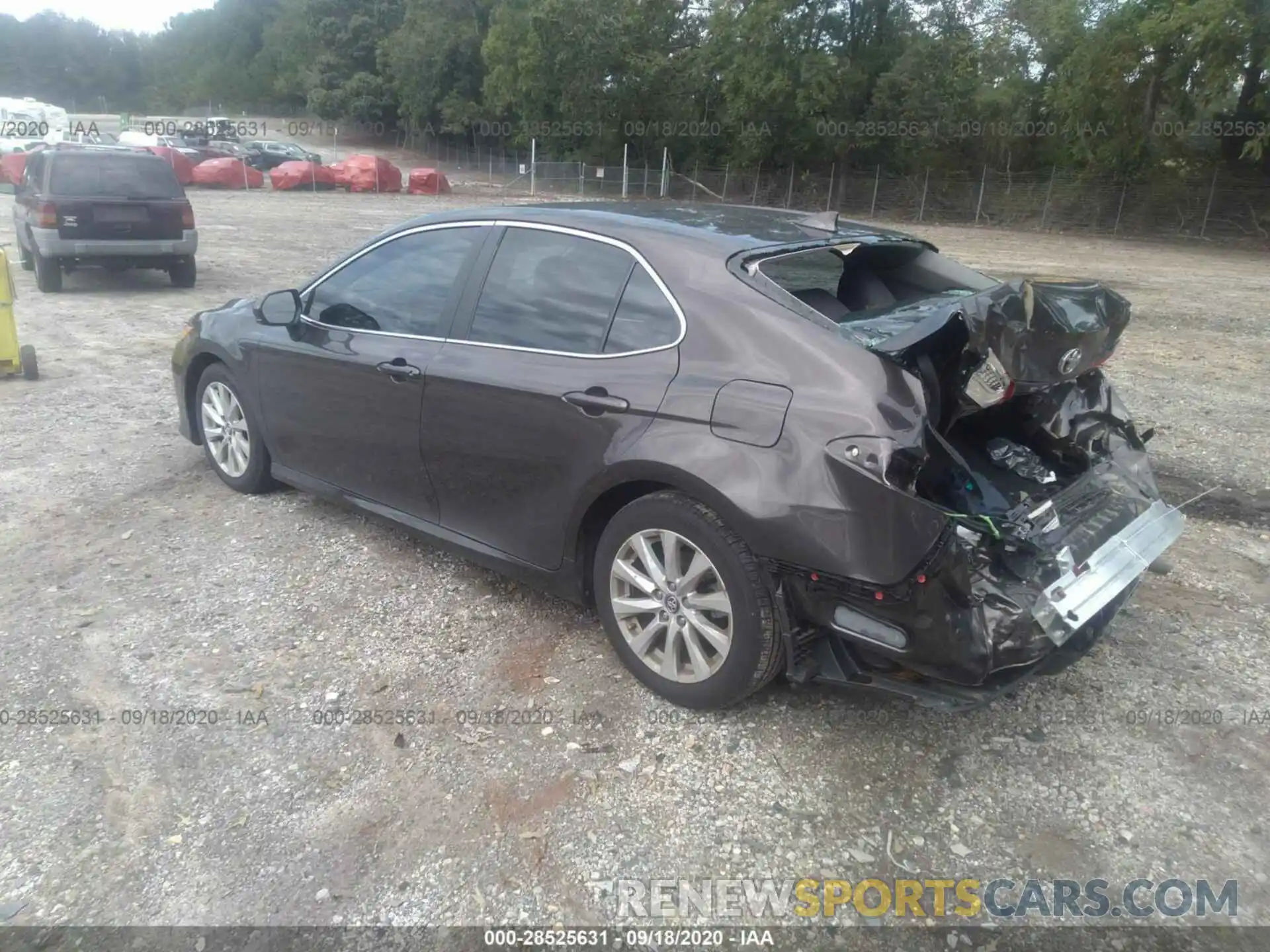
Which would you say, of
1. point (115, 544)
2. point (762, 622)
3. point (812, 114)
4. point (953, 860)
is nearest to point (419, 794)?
point (762, 622)

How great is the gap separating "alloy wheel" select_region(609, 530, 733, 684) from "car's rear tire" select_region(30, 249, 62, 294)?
10879 mm

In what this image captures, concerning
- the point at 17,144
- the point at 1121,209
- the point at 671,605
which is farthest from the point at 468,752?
the point at 17,144

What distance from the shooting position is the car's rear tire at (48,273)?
11.5 m

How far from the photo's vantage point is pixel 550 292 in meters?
3.72

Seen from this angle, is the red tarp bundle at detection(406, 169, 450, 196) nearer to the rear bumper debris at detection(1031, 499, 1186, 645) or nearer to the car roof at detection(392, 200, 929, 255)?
the car roof at detection(392, 200, 929, 255)

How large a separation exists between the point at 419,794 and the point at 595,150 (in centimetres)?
4430

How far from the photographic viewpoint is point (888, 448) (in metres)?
2.81

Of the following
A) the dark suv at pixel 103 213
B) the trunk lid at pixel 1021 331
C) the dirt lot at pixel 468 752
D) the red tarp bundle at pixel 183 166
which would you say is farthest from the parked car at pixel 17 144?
the trunk lid at pixel 1021 331

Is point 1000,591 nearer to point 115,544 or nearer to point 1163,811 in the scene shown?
point 1163,811

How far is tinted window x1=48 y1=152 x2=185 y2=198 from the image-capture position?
11.3 metres

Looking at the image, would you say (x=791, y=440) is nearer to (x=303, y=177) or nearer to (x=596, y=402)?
(x=596, y=402)

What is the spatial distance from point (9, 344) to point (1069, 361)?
7.83m

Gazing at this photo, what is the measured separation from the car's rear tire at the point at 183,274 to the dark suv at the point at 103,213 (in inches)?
1.6

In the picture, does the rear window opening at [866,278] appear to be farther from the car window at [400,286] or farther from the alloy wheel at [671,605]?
the car window at [400,286]
